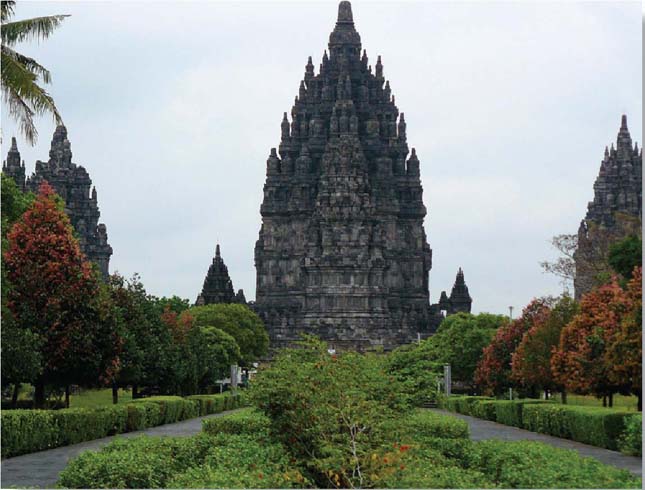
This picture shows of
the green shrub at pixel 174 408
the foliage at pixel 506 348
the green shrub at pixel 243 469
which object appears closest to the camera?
the green shrub at pixel 243 469

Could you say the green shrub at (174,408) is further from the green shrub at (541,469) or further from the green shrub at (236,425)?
the green shrub at (541,469)

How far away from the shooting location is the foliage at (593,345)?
41.4 metres

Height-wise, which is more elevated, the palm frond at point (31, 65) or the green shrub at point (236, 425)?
the palm frond at point (31, 65)

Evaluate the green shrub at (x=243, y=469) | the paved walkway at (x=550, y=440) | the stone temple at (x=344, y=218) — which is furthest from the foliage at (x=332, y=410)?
the stone temple at (x=344, y=218)

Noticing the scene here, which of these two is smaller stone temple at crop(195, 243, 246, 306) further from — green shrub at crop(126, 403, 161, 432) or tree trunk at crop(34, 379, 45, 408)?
tree trunk at crop(34, 379, 45, 408)

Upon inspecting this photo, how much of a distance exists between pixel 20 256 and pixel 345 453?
18091 mm

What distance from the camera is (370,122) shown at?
172 m

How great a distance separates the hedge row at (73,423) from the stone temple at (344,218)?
10318cm

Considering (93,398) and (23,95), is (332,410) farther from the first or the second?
(93,398)

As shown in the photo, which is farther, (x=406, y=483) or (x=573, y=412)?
(x=573, y=412)

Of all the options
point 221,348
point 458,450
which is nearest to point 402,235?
point 221,348

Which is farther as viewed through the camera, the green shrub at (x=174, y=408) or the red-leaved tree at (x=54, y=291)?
the green shrub at (x=174, y=408)

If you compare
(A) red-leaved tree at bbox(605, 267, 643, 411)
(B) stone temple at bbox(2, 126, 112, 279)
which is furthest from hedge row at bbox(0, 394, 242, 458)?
(B) stone temple at bbox(2, 126, 112, 279)

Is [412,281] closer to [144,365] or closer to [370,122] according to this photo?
[370,122]
